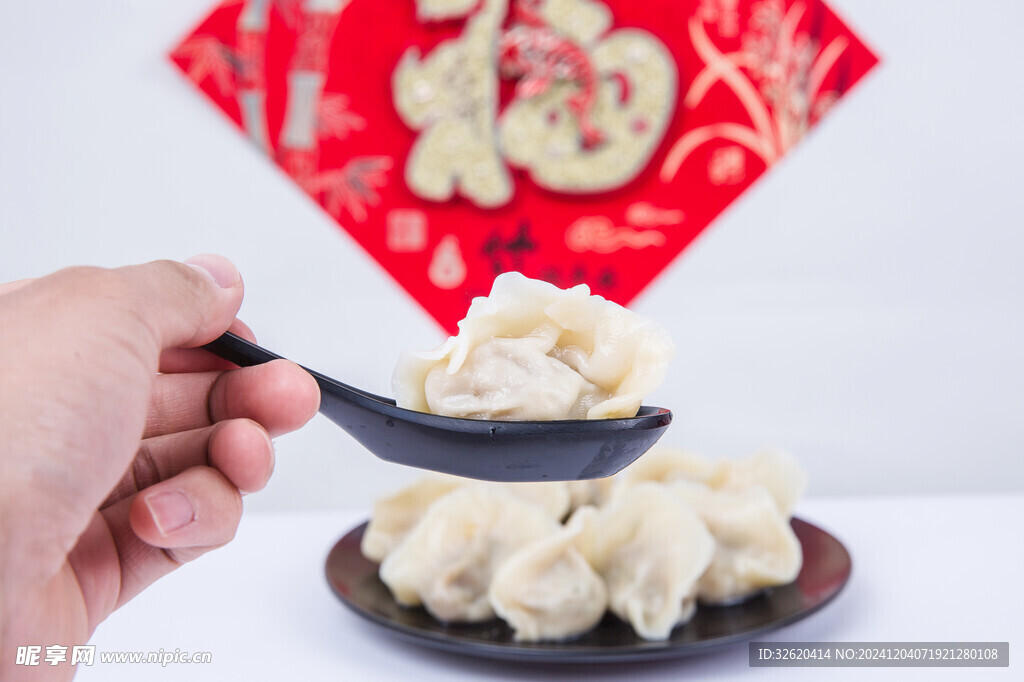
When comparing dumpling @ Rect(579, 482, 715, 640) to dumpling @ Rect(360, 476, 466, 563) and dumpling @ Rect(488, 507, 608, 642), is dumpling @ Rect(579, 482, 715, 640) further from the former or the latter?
dumpling @ Rect(360, 476, 466, 563)

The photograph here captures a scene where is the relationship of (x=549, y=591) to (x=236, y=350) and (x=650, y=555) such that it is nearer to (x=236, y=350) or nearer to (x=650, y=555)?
(x=650, y=555)

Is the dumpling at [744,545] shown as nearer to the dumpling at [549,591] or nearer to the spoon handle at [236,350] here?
the dumpling at [549,591]

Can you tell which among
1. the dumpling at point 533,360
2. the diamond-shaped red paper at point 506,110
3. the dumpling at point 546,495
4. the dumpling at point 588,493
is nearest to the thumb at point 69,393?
the dumpling at point 533,360

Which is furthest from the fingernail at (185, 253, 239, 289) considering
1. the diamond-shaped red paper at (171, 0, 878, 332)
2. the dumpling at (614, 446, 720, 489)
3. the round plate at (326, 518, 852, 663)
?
the diamond-shaped red paper at (171, 0, 878, 332)

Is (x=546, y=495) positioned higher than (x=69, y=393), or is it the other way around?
(x=69, y=393)

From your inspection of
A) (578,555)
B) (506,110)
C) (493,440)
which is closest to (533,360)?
(493,440)

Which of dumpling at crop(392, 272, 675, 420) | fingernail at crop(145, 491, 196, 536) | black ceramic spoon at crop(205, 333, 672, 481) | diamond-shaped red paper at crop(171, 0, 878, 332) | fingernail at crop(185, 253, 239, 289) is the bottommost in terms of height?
fingernail at crop(145, 491, 196, 536)

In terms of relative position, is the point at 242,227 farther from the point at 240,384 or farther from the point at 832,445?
the point at 832,445
